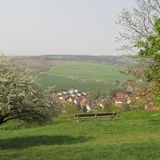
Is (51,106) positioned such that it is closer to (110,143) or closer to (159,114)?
(110,143)

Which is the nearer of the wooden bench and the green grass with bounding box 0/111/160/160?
the green grass with bounding box 0/111/160/160

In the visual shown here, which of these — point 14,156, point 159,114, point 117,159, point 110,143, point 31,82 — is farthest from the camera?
point 159,114

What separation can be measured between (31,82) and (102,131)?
8.70 metres

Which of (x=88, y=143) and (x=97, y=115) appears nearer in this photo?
(x=88, y=143)

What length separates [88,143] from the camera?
3156cm

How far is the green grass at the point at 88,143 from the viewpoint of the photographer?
2470 centimetres

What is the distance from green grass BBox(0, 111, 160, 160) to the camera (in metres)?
24.7

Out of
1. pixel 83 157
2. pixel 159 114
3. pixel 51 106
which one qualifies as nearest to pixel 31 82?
pixel 51 106

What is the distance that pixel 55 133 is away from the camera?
3947 cm

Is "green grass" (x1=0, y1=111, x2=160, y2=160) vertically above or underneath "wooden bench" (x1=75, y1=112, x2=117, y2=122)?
above

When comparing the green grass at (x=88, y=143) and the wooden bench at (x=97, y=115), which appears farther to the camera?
the wooden bench at (x=97, y=115)

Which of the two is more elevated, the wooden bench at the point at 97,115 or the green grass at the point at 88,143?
the green grass at the point at 88,143

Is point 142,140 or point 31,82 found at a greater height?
point 31,82

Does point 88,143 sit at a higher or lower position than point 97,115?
higher
